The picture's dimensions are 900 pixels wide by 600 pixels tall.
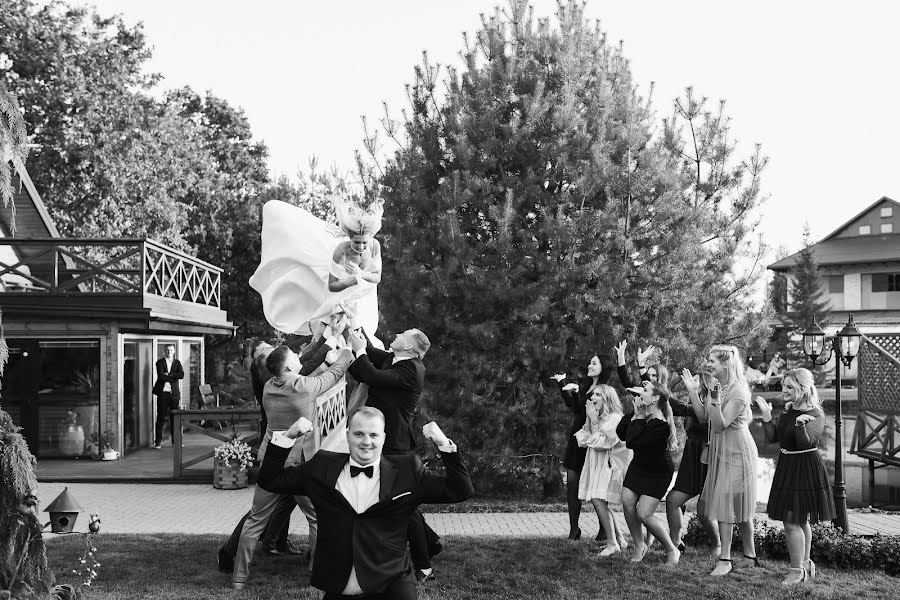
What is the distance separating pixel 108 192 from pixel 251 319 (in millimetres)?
8659

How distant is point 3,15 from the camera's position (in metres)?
20.4

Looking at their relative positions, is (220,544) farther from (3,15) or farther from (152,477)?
(3,15)

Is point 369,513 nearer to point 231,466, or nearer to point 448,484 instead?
point 448,484

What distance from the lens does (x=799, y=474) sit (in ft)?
22.1

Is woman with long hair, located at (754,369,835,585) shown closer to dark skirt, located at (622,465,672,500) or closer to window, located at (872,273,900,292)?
dark skirt, located at (622,465,672,500)

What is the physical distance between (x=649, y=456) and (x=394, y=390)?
2.50m

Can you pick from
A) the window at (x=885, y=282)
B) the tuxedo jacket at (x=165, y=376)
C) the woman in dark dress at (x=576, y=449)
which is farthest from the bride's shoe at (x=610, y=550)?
the window at (x=885, y=282)

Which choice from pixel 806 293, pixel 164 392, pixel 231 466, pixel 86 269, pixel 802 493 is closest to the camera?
pixel 802 493

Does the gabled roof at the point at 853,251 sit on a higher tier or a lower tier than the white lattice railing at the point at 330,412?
higher

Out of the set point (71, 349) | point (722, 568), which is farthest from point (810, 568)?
point (71, 349)

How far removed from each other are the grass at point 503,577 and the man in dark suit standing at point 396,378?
3.22 feet

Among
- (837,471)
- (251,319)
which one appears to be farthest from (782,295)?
(837,471)

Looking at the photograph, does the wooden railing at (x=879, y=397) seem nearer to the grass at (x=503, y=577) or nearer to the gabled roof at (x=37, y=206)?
the grass at (x=503, y=577)

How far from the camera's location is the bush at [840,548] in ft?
24.2
